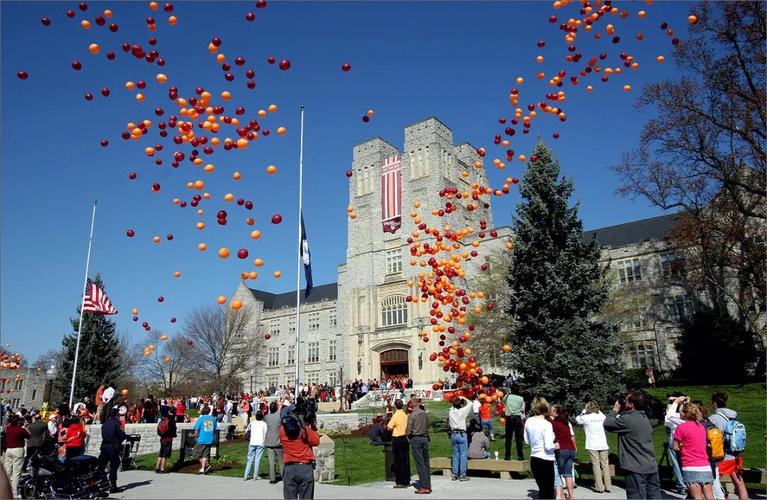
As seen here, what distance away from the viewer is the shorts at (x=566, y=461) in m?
9.70

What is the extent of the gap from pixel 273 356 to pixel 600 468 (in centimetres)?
6081

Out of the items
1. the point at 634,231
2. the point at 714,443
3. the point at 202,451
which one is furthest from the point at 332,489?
the point at 634,231

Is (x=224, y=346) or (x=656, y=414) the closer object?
A: (x=656, y=414)

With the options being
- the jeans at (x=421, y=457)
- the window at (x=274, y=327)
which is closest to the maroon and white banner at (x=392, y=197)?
the window at (x=274, y=327)

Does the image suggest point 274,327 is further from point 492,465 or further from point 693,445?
point 693,445

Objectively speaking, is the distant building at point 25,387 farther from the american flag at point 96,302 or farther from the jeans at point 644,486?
the jeans at point 644,486

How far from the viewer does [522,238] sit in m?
23.6

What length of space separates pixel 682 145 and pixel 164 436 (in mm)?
27059

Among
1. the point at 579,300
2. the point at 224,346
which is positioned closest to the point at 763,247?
the point at 579,300

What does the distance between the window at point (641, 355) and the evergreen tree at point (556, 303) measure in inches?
958

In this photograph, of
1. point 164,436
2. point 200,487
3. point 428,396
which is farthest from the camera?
point 428,396

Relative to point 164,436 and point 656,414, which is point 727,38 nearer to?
point 656,414

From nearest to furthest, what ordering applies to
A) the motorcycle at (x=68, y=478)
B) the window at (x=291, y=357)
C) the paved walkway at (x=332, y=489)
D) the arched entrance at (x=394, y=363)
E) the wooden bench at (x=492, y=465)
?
the paved walkway at (x=332, y=489), the motorcycle at (x=68, y=478), the wooden bench at (x=492, y=465), the arched entrance at (x=394, y=363), the window at (x=291, y=357)

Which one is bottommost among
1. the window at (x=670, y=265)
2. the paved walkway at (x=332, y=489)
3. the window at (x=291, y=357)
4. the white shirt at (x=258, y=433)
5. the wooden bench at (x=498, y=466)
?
the paved walkway at (x=332, y=489)
